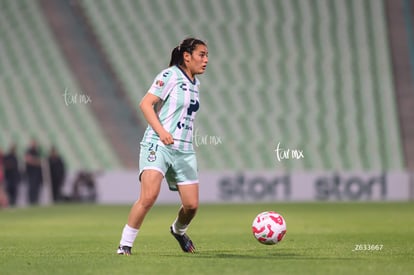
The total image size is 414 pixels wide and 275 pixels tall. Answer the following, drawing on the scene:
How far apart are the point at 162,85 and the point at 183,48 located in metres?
0.49

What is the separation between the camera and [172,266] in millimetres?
7449

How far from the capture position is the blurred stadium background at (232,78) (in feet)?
88.5

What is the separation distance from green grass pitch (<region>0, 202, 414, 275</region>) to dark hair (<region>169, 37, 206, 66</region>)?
5.89 feet

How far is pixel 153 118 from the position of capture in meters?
8.12

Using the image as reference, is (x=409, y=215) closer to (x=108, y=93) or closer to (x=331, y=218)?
(x=331, y=218)

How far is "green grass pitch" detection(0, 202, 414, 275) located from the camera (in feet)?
24.2

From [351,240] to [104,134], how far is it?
1757 cm

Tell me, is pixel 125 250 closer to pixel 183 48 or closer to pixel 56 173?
pixel 183 48

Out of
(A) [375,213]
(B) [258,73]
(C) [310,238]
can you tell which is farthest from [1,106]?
(C) [310,238]

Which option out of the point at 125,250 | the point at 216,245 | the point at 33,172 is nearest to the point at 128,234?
the point at 125,250

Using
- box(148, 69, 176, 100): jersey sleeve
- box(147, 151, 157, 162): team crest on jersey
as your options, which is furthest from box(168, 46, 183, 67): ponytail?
box(147, 151, 157, 162): team crest on jersey

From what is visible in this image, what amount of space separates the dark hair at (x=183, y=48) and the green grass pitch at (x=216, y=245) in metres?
1.80

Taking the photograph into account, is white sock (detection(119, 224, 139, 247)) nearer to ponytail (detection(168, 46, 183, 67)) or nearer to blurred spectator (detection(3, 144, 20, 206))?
ponytail (detection(168, 46, 183, 67))

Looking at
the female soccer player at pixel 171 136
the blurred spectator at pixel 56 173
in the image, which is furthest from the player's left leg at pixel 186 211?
→ the blurred spectator at pixel 56 173
